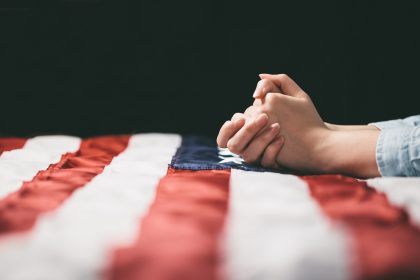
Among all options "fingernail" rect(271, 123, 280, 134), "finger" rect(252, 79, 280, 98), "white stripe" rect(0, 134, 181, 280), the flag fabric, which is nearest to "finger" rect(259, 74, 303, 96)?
"finger" rect(252, 79, 280, 98)

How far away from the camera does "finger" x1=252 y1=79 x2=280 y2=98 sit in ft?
2.99

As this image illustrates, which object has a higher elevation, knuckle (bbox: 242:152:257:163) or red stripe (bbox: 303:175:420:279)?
red stripe (bbox: 303:175:420:279)

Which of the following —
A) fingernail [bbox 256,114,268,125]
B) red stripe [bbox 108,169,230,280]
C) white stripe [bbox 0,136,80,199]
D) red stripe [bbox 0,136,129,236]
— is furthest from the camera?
fingernail [bbox 256,114,268,125]

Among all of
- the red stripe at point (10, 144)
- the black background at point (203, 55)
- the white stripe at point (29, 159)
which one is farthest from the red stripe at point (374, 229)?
the black background at point (203, 55)

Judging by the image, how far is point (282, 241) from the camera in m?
0.45

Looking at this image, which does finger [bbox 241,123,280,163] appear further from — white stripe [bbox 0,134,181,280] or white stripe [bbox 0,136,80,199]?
white stripe [bbox 0,136,80,199]

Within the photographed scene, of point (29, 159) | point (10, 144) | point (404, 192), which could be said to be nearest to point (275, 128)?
point (404, 192)

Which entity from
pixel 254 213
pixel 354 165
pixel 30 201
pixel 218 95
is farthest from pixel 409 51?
pixel 30 201

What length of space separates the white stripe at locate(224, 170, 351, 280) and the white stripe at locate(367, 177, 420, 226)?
4.4 inches

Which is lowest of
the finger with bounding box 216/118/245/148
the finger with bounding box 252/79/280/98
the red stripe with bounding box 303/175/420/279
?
the red stripe with bounding box 303/175/420/279

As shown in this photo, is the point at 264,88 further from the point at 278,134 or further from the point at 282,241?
the point at 282,241

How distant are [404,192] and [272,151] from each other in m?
0.28

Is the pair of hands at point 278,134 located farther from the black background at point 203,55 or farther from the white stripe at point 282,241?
the black background at point 203,55

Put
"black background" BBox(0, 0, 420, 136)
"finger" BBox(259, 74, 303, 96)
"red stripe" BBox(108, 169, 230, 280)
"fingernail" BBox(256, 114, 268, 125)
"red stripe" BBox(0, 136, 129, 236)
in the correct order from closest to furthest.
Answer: "red stripe" BBox(108, 169, 230, 280), "red stripe" BBox(0, 136, 129, 236), "fingernail" BBox(256, 114, 268, 125), "finger" BBox(259, 74, 303, 96), "black background" BBox(0, 0, 420, 136)
